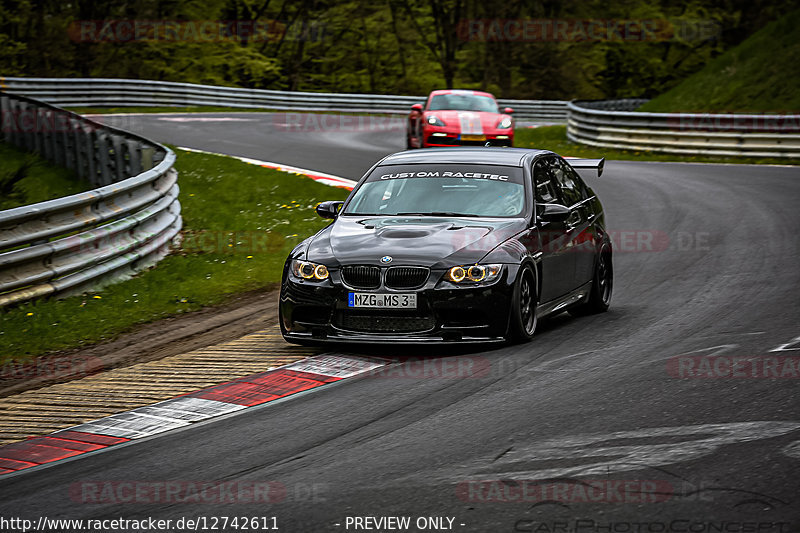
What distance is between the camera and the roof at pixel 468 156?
9.48 metres

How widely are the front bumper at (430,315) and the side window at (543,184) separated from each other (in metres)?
1.40

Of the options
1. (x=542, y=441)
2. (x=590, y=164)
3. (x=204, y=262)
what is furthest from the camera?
(x=204, y=262)

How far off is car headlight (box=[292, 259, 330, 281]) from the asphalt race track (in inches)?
31.3

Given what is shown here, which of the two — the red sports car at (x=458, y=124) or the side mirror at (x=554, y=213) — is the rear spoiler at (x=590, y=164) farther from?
the red sports car at (x=458, y=124)

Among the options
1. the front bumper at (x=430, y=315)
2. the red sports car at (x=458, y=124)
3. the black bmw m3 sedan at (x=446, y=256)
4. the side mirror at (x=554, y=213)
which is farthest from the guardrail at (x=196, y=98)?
the front bumper at (x=430, y=315)

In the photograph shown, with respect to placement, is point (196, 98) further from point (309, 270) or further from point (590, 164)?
point (309, 270)

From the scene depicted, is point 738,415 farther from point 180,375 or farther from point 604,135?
point 604,135

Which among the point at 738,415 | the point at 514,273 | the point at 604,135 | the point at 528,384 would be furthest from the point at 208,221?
the point at 604,135

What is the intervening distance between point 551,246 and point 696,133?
18783 mm

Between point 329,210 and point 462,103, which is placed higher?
point 329,210

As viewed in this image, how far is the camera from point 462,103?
23.6m

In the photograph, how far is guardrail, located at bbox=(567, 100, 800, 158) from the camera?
25.2 m

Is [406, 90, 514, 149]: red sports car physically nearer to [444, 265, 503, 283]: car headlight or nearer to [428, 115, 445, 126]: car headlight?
[428, 115, 445, 126]: car headlight

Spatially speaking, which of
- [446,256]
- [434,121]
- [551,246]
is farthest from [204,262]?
[434,121]
